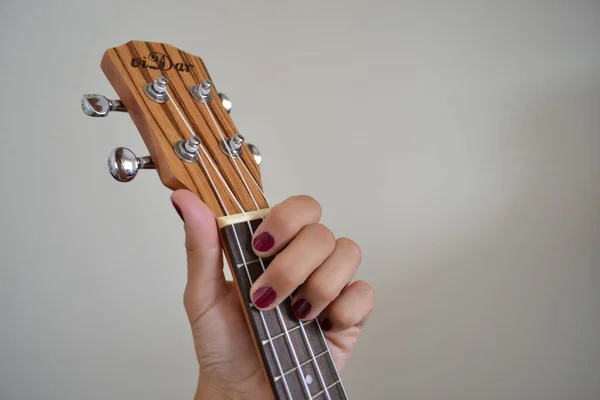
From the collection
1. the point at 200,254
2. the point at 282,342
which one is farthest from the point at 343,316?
the point at 200,254

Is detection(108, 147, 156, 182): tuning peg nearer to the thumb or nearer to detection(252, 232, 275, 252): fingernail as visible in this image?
the thumb

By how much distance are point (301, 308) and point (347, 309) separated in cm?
9

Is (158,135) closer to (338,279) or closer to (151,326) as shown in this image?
(338,279)

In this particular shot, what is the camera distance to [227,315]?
658 millimetres

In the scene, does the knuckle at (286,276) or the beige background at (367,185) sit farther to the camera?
the beige background at (367,185)

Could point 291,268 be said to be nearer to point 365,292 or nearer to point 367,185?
point 365,292

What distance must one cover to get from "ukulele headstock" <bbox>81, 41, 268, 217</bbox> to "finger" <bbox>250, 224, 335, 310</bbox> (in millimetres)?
89

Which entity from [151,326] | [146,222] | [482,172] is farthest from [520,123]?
[151,326]

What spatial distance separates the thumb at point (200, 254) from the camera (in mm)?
519

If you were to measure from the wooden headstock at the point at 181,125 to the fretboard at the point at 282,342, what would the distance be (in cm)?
6

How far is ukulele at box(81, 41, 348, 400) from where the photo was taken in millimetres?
516

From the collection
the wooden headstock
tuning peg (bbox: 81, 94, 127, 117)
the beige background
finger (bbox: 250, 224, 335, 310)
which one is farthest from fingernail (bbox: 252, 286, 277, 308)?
the beige background

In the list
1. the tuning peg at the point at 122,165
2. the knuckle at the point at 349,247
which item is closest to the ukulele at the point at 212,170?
the tuning peg at the point at 122,165

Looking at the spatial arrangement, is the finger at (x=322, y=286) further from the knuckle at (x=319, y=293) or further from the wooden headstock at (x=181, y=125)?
the wooden headstock at (x=181, y=125)
